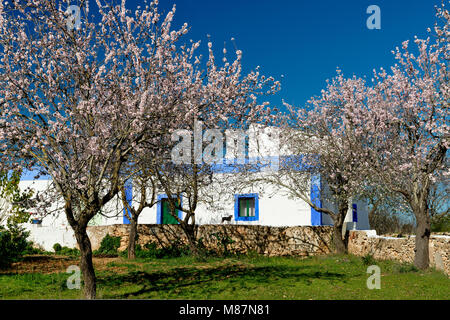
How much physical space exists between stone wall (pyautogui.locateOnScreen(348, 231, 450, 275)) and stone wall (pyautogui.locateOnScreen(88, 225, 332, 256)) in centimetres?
159

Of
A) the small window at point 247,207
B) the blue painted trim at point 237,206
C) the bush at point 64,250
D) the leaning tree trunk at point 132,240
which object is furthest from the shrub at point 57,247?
the small window at point 247,207

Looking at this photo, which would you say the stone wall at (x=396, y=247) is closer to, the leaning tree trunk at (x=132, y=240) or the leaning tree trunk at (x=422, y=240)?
the leaning tree trunk at (x=422, y=240)

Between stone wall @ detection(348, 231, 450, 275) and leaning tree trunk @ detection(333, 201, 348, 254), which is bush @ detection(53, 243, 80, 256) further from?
stone wall @ detection(348, 231, 450, 275)

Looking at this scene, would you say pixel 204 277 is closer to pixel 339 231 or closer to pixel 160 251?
pixel 160 251

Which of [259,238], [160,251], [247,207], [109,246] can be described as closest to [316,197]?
[259,238]

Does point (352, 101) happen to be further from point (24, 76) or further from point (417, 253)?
point (24, 76)

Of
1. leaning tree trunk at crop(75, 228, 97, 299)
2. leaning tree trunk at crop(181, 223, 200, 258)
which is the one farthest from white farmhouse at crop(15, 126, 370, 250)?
leaning tree trunk at crop(75, 228, 97, 299)

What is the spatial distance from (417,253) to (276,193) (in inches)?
383

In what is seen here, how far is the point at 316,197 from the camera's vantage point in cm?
2175

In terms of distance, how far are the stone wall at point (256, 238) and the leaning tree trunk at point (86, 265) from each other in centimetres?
1156

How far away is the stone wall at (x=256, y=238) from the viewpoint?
21.2 meters

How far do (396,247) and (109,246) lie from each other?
14.1m

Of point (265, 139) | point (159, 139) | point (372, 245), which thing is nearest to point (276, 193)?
point (265, 139)
